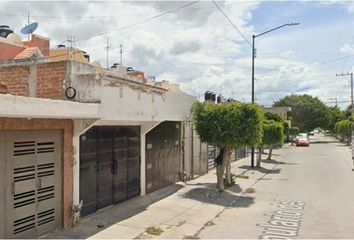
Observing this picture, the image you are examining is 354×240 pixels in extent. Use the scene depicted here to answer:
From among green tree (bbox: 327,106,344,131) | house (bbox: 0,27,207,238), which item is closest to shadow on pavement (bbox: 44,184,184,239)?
house (bbox: 0,27,207,238)

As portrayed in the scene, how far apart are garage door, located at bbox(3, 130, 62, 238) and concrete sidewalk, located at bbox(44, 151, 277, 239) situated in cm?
A: 50

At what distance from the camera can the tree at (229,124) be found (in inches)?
634

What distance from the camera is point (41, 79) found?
34.4ft

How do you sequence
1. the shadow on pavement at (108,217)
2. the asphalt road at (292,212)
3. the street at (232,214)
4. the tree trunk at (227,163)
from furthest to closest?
1. the tree trunk at (227,163)
2. the asphalt road at (292,212)
3. the street at (232,214)
4. the shadow on pavement at (108,217)

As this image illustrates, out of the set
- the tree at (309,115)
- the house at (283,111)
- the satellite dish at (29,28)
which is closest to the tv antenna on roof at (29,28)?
the satellite dish at (29,28)

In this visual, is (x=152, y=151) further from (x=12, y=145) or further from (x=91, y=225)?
(x=12, y=145)

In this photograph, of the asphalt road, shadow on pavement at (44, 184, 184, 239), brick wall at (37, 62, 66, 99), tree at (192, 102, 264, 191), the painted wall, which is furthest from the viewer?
tree at (192, 102, 264, 191)

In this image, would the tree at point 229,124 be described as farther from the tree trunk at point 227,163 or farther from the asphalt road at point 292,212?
the asphalt road at point 292,212

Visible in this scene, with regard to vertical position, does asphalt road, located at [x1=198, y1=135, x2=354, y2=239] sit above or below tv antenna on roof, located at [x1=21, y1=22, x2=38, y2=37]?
below

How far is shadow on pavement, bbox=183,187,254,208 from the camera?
48.7ft

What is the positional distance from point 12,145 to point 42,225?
76.3 inches

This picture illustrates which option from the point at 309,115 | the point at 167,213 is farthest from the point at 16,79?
the point at 309,115

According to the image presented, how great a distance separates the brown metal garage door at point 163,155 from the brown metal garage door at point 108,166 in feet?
3.42

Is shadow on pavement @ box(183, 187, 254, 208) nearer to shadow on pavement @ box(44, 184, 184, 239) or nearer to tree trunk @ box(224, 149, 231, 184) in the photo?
shadow on pavement @ box(44, 184, 184, 239)
